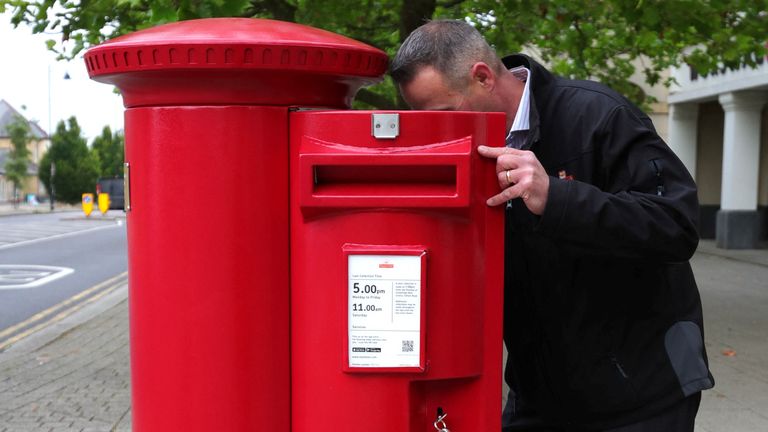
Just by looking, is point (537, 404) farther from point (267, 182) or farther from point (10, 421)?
point (10, 421)

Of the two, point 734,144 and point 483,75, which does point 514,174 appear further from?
point 734,144

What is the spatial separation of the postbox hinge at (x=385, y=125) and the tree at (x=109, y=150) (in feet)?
260

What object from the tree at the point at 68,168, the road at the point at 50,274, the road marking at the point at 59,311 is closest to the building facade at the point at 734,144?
the road marking at the point at 59,311

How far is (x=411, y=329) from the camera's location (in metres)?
1.67

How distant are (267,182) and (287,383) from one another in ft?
1.40

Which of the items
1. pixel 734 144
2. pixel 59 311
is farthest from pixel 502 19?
pixel 734 144

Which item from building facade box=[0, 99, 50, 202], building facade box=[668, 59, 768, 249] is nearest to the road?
building facade box=[668, 59, 768, 249]

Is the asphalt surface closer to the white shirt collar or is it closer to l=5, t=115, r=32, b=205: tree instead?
the white shirt collar

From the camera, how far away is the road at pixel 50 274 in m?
11.0

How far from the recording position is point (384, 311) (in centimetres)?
167

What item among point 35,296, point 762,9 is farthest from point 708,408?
point 35,296

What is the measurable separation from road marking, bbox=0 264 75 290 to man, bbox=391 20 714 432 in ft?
43.2

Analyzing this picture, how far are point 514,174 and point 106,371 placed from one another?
6130 millimetres

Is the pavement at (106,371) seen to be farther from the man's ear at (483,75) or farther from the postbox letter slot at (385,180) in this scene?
the postbox letter slot at (385,180)
